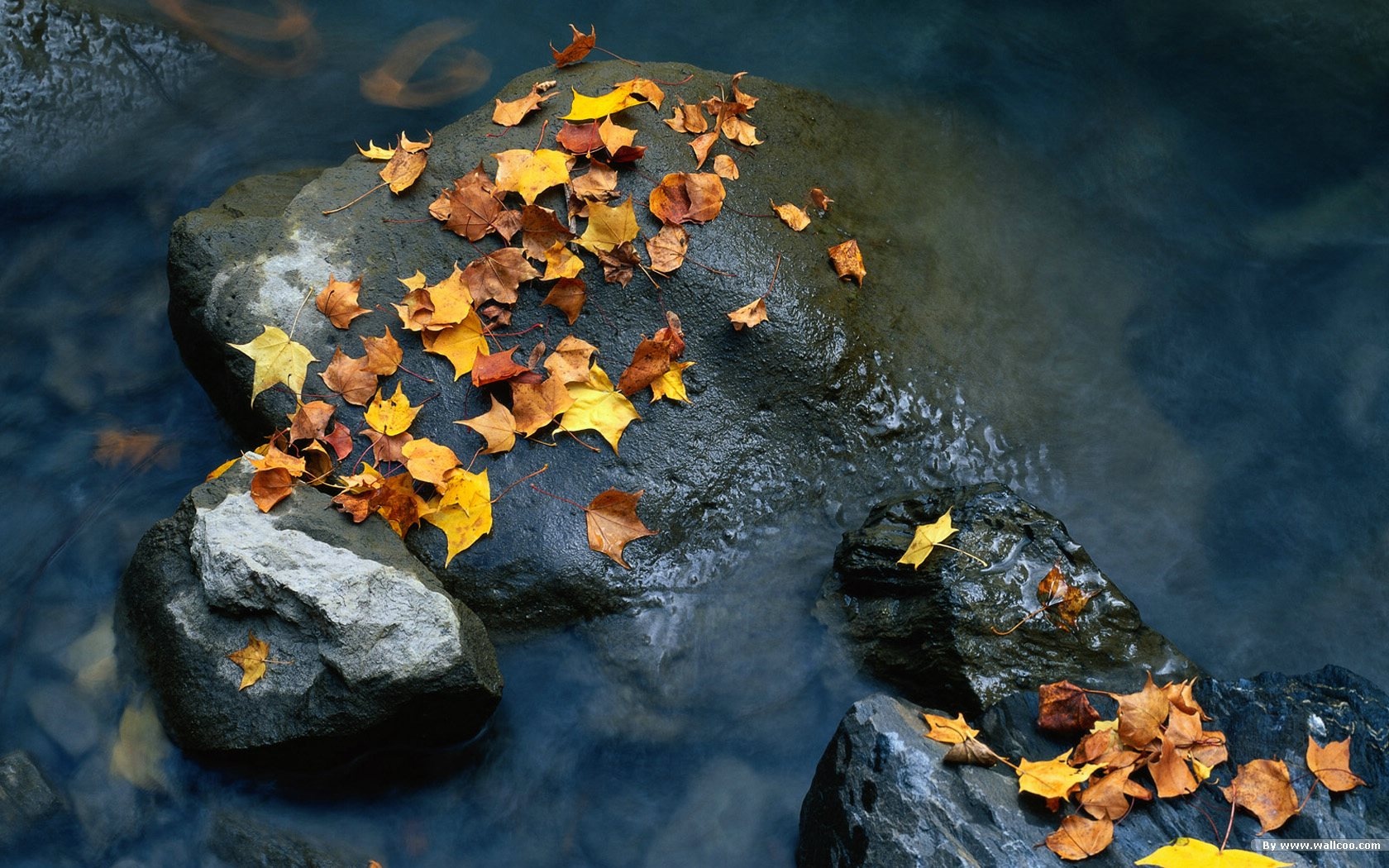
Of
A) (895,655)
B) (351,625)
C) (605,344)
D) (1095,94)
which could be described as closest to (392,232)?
(605,344)

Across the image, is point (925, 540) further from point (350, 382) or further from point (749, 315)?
point (350, 382)

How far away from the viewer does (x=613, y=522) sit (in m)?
3.54

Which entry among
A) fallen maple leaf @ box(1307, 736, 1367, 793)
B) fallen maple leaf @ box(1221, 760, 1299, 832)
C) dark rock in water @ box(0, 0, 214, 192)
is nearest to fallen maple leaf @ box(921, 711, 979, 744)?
fallen maple leaf @ box(1221, 760, 1299, 832)

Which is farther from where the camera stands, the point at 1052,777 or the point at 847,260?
the point at 847,260

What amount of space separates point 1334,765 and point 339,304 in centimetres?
347

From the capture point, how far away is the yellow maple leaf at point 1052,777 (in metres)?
2.77

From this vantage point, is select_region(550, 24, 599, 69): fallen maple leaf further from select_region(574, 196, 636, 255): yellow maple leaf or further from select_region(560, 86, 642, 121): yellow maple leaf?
select_region(574, 196, 636, 255): yellow maple leaf

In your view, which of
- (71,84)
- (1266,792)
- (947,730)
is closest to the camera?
(1266,792)

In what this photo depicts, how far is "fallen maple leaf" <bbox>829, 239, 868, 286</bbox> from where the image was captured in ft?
13.4

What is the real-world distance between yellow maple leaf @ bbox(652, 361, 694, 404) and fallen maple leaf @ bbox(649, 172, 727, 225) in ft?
1.88

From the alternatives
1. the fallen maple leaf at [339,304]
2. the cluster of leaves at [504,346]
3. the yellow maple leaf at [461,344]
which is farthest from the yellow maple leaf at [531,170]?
the fallen maple leaf at [339,304]

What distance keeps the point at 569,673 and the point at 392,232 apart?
6.00 feet

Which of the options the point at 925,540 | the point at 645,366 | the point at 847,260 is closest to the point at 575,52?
the point at 847,260

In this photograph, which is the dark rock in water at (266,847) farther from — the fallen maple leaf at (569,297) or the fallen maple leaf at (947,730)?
the fallen maple leaf at (569,297)
